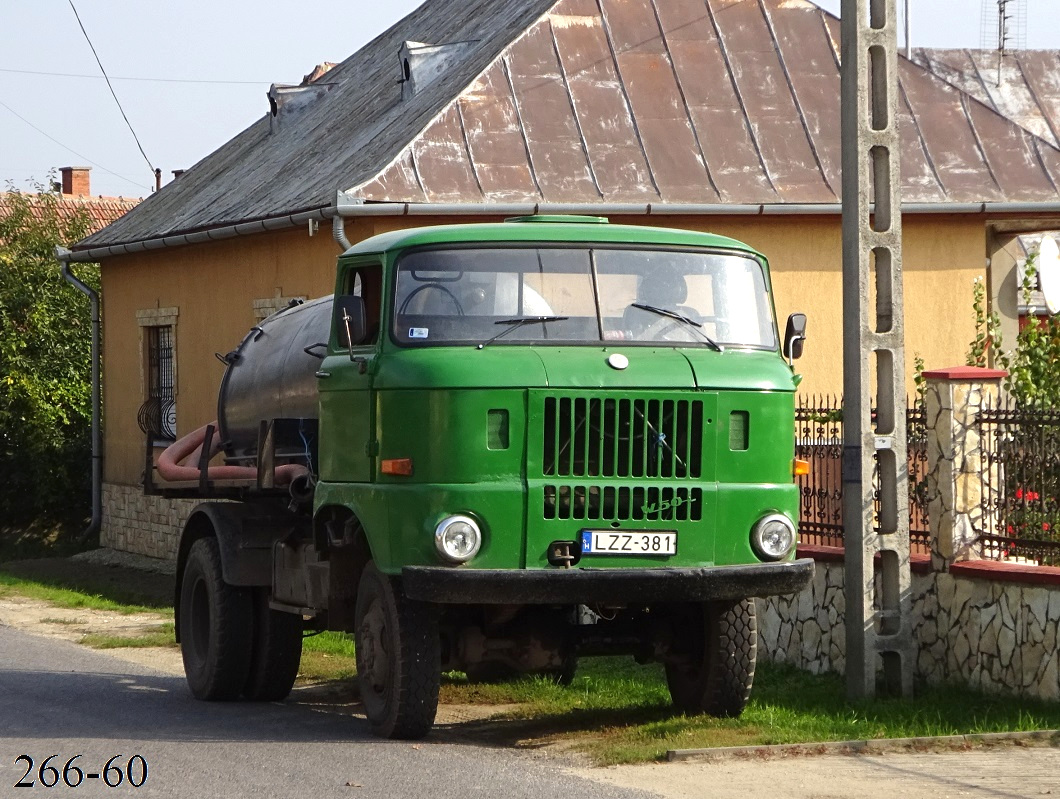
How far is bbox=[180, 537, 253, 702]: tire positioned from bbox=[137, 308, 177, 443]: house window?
10525mm

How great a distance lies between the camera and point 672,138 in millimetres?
17016

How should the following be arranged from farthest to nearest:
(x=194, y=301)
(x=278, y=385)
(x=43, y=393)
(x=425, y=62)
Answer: (x=43, y=393) < (x=194, y=301) < (x=425, y=62) < (x=278, y=385)

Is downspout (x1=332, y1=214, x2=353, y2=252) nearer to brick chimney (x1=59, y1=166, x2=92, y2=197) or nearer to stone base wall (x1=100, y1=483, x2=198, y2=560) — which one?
stone base wall (x1=100, y1=483, x2=198, y2=560)

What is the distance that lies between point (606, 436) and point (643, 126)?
9511mm

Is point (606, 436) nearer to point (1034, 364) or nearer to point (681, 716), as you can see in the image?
point (681, 716)

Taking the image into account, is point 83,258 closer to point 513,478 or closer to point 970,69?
point 970,69

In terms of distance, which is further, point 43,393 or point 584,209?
point 43,393

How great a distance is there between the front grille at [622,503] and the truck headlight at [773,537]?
0.32 meters

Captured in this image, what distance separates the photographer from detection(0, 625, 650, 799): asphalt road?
24.0 ft

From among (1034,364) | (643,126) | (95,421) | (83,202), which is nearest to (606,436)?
(1034,364)

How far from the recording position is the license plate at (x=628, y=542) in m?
8.05

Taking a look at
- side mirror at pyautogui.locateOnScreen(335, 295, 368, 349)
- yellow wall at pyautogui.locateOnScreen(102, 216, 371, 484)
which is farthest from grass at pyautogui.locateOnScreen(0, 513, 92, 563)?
side mirror at pyautogui.locateOnScreen(335, 295, 368, 349)

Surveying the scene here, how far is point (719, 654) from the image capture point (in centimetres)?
877

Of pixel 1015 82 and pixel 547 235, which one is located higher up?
pixel 1015 82
